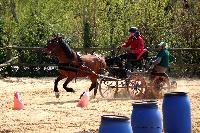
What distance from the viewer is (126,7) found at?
2547cm

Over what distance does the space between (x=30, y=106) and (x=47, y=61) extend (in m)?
9.58

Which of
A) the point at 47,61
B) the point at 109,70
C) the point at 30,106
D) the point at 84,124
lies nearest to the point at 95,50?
the point at 47,61

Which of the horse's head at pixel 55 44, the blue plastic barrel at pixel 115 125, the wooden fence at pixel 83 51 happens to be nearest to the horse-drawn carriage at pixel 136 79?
the horse's head at pixel 55 44

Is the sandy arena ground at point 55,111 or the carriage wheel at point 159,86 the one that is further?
the carriage wheel at point 159,86

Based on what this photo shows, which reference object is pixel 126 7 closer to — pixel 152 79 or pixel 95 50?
pixel 95 50

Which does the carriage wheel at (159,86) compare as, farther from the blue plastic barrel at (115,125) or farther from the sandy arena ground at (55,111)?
the blue plastic barrel at (115,125)

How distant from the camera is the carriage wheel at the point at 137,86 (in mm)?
14750

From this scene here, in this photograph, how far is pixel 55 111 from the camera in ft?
39.5

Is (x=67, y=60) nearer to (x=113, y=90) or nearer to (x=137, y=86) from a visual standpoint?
(x=113, y=90)

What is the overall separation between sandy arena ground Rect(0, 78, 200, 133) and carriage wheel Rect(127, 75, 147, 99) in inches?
21.8

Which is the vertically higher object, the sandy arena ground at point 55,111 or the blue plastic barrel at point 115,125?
the blue plastic barrel at point 115,125

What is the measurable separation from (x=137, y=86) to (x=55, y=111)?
3.52m

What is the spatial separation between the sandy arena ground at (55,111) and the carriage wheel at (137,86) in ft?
1.82

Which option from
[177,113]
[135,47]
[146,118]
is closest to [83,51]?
[135,47]
